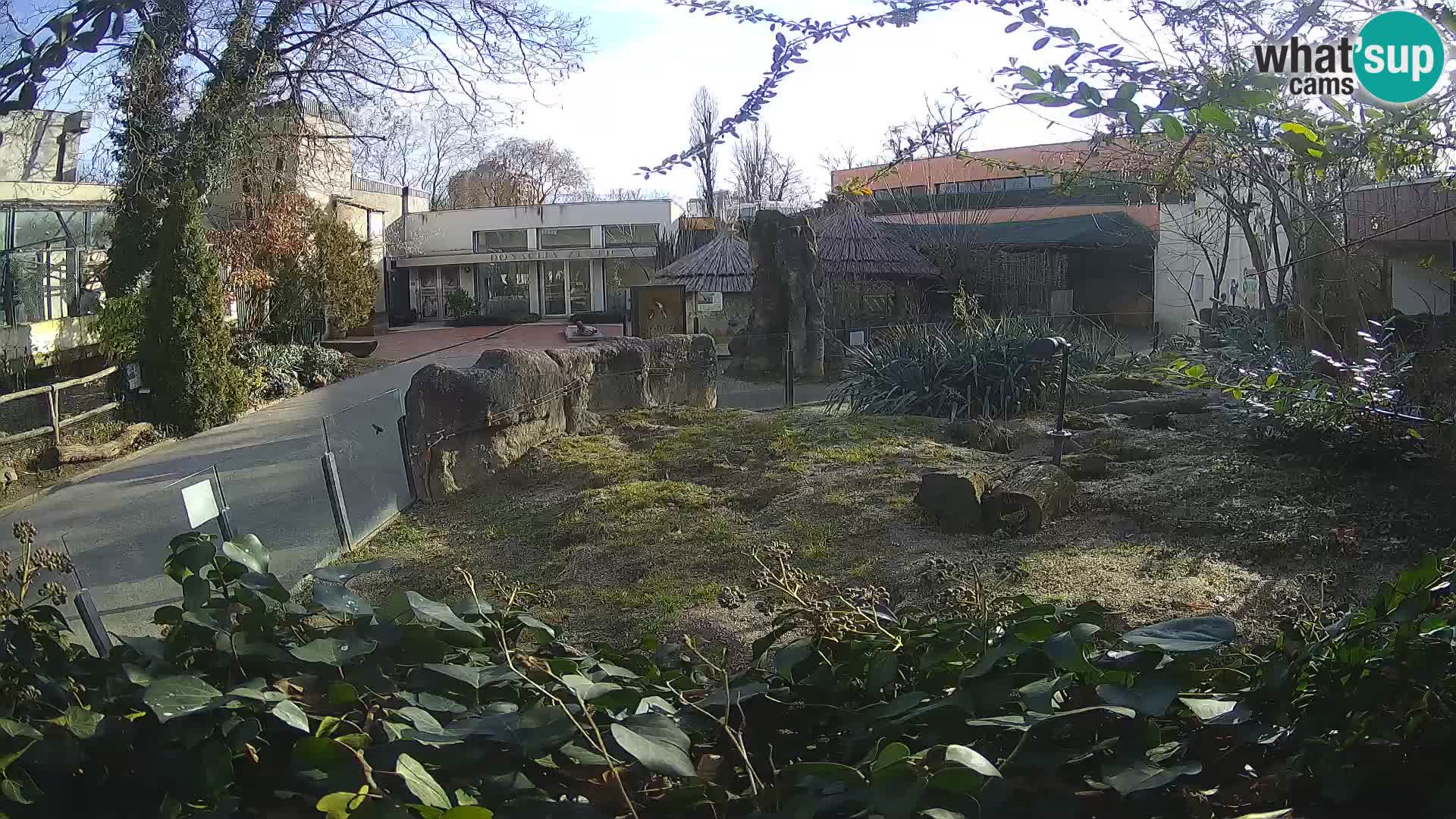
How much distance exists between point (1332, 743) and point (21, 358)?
17.2 meters

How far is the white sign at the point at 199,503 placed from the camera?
185 inches

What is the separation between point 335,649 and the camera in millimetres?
1457

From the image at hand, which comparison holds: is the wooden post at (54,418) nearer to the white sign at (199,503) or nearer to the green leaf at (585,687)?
the white sign at (199,503)

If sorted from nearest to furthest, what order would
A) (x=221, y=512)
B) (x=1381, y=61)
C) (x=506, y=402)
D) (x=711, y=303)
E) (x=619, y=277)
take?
(x=1381, y=61) < (x=221, y=512) < (x=506, y=402) < (x=711, y=303) < (x=619, y=277)

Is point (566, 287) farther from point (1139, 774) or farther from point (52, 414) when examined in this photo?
point (1139, 774)

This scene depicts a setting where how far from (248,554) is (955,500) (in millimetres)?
4810

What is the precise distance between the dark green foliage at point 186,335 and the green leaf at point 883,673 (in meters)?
14.7

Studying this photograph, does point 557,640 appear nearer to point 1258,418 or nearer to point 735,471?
point 735,471

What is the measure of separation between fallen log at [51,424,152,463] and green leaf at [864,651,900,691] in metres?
12.5

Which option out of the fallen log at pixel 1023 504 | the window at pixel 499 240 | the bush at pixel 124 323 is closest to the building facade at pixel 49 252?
the bush at pixel 124 323

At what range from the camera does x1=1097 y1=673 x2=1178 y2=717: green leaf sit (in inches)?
47.5

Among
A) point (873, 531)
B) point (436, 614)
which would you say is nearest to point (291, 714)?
point (436, 614)

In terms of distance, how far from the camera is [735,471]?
7.57 m

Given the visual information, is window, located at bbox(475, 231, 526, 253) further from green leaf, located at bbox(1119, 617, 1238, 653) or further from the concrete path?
green leaf, located at bbox(1119, 617, 1238, 653)
